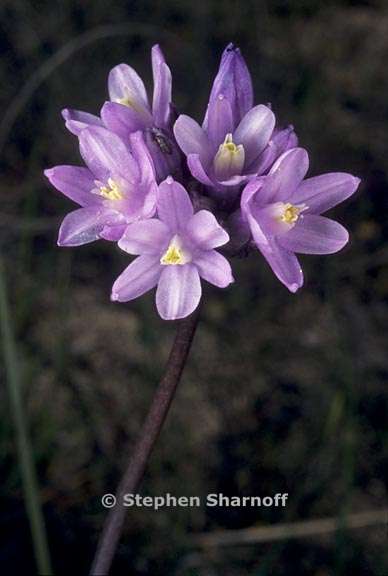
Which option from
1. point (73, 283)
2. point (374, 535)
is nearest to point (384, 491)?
point (374, 535)

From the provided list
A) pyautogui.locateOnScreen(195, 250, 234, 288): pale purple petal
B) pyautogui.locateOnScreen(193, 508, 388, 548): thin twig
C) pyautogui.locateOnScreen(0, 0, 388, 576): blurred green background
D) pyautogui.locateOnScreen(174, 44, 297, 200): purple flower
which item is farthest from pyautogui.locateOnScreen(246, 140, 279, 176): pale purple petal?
pyautogui.locateOnScreen(193, 508, 388, 548): thin twig

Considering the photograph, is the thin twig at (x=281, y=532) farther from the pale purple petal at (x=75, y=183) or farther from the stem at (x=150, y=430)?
the pale purple petal at (x=75, y=183)

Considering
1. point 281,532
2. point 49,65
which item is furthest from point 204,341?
point 49,65

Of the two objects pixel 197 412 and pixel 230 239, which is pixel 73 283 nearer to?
pixel 197 412

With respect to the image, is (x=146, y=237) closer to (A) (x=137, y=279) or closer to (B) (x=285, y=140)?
(A) (x=137, y=279)

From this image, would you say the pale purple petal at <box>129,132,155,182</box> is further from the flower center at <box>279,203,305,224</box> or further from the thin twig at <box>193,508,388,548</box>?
the thin twig at <box>193,508,388,548</box>
